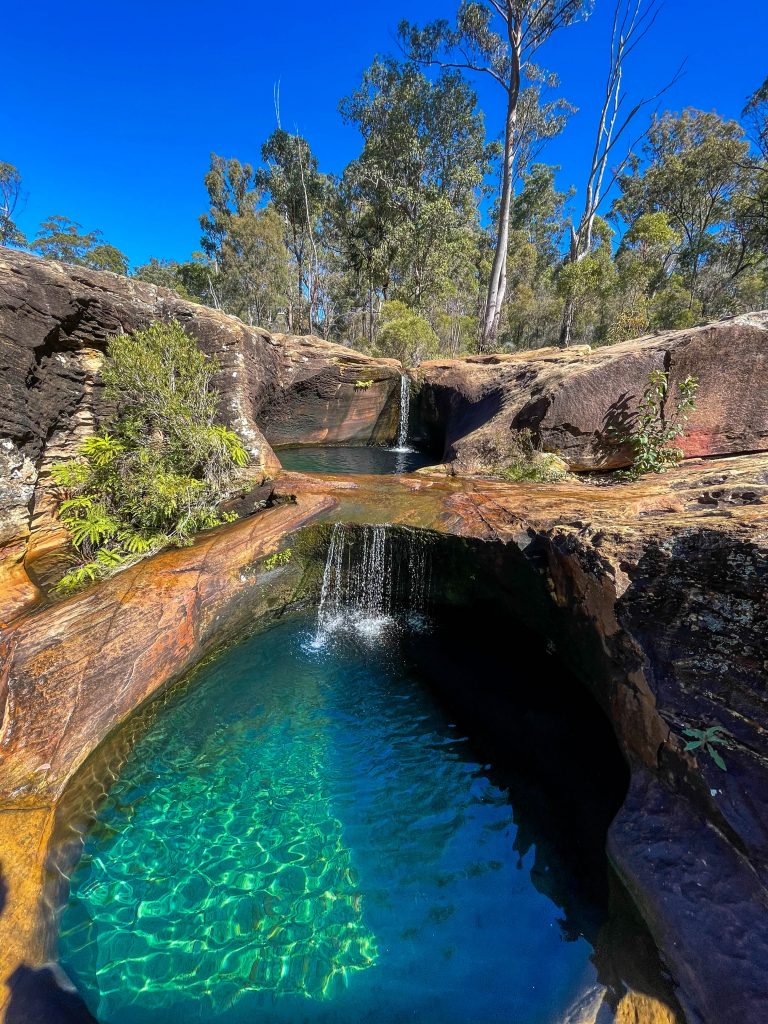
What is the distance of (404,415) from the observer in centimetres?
1455

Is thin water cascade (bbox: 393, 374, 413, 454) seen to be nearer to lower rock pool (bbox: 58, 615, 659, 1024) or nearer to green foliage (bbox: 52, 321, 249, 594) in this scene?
green foliage (bbox: 52, 321, 249, 594)

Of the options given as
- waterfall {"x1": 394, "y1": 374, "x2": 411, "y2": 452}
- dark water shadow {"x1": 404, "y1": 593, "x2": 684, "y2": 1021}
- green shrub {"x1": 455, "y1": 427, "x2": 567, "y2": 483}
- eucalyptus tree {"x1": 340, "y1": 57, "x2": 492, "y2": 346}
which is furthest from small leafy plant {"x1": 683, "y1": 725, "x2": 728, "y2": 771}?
eucalyptus tree {"x1": 340, "y1": 57, "x2": 492, "y2": 346}

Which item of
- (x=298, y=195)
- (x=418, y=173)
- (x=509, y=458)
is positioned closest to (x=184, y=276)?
(x=298, y=195)

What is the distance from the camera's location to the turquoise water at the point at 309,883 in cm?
236

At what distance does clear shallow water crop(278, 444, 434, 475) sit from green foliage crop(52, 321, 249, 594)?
4.38 meters

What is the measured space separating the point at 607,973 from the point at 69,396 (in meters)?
8.19

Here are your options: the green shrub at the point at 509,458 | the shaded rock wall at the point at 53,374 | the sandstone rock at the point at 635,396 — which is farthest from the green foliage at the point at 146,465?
the sandstone rock at the point at 635,396

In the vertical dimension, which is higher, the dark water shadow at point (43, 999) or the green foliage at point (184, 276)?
the green foliage at point (184, 276)

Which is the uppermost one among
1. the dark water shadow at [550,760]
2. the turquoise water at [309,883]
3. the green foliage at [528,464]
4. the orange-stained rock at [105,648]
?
the green foliage at [528,464]

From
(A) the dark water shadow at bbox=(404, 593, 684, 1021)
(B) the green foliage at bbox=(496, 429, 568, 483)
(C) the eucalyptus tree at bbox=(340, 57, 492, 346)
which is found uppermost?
(C) the eucalyptus tree at bbox=(340, 57, 492, 346)

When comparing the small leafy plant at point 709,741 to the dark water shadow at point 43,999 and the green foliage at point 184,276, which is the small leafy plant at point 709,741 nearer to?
the dark water shadow at point 43,999

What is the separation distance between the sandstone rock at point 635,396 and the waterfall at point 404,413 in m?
5.40

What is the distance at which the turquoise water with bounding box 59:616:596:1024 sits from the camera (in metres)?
2.36

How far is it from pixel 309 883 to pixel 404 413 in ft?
42.8
